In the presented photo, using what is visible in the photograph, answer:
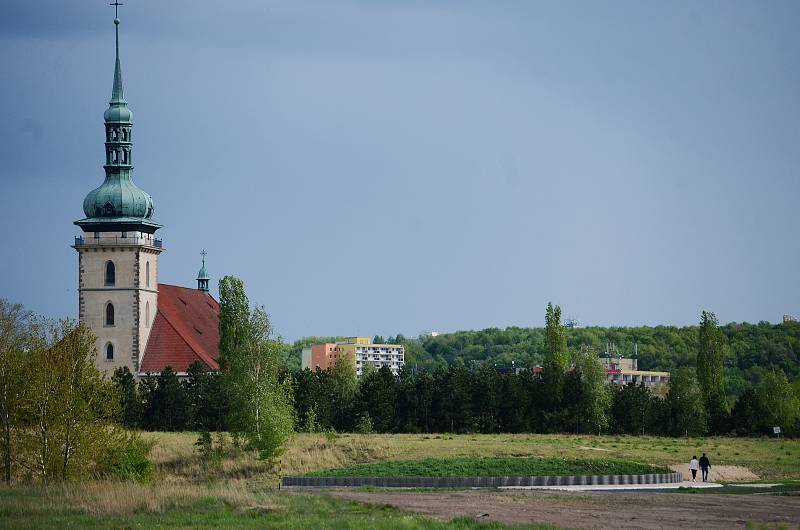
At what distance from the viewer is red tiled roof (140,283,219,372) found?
3900 inches

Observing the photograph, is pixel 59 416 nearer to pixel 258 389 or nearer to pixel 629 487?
pixel 258 389

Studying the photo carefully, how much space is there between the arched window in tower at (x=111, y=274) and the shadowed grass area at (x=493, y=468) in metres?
43.2

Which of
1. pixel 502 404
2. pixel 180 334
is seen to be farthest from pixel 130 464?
pixel 180 334

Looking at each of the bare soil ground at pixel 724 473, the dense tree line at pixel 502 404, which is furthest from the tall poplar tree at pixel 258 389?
the bare soil ground at pixel 724 473

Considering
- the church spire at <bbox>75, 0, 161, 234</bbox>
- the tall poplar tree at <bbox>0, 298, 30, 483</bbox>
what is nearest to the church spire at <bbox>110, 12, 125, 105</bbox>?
the church spire at <bbox>75, 0, 161, 234</bbox>

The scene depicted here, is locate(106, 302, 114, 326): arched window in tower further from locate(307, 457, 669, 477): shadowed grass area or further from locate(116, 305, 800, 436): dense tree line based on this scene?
locate(307, 457, 669, 477): shadowed grass area

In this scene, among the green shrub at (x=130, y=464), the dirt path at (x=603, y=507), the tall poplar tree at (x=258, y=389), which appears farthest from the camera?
the tall poplar tree at (x=258, y=389)

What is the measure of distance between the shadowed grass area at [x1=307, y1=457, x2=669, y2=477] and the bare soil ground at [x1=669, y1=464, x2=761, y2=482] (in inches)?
107

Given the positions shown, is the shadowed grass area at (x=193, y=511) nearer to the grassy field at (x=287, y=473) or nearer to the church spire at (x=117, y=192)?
the grassy field at (x=287, y=473)

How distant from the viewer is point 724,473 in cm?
6175

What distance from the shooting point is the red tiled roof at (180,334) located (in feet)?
325

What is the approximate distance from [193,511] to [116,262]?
63.9 m

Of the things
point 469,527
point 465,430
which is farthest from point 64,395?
point 465,430

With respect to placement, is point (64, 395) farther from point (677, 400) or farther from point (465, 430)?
point (677, 400)
